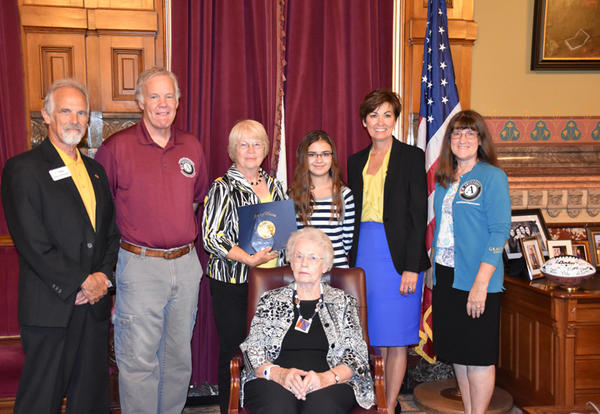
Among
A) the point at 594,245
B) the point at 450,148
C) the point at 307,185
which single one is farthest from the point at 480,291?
the point at 594,245

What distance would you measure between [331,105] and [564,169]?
1872 millimetres

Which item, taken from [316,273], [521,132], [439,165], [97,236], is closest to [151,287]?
[97,236]

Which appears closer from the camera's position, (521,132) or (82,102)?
(82,102)

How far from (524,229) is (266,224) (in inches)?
76.2

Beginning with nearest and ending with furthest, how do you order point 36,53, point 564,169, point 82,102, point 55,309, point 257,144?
point 55,309
point 82,102
point 257,144
point 36,53
point 564,169

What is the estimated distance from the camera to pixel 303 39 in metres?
3.64

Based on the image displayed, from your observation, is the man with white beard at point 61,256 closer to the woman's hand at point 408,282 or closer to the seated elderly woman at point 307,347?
the seated elderly woman at point 307,347

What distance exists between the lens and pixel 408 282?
3.03m

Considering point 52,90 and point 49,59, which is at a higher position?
point 49,59

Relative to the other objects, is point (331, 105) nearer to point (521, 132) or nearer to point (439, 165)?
point (439, 165)

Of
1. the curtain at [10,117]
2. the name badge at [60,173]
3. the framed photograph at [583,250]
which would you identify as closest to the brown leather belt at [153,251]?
the name badge at [60,173]

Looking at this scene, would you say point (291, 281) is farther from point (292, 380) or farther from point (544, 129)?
point (544, 129)

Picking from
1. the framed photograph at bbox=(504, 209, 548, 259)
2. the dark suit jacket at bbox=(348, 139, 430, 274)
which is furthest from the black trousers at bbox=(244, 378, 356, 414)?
the framed photograph at bbox=(504, 209, 548, 259)

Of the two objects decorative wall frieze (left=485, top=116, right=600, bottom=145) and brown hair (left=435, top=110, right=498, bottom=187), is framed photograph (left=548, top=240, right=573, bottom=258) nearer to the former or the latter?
decorative wall frieze (left=485, top=116, right=600, bottom=145)
